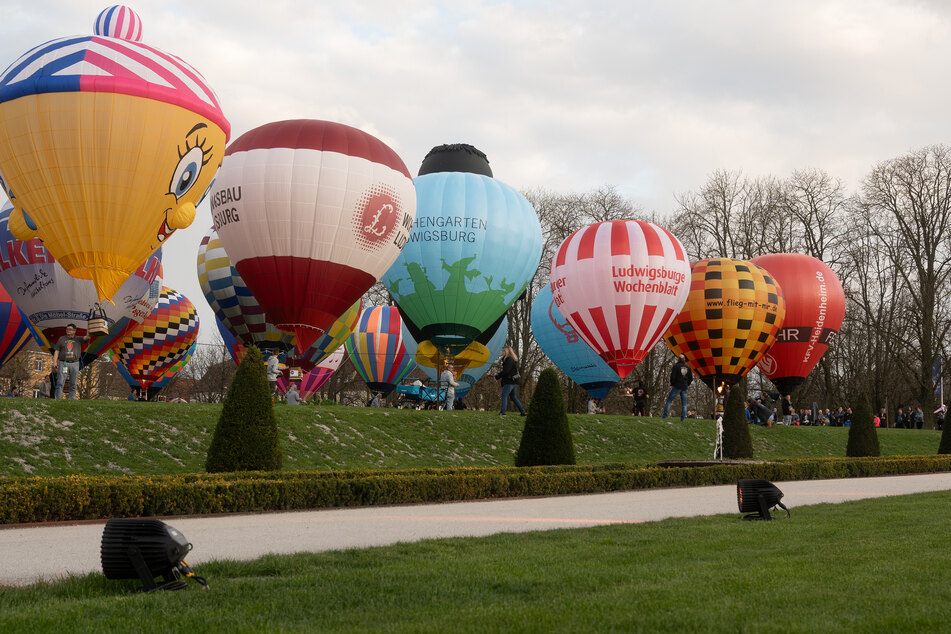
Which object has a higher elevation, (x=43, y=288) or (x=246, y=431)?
(x=43, y=288)

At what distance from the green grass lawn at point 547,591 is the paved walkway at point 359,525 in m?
0.98

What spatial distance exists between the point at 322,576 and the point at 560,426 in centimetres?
1184

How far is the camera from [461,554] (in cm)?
736

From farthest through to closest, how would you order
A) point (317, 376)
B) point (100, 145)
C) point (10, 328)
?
1. point (317, 376)
2. point (10, 328)
3. point (100, 145)

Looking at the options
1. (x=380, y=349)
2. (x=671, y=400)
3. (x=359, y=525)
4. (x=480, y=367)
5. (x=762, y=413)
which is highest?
(x=380, y=349)

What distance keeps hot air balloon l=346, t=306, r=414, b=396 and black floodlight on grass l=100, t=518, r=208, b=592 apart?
112ft

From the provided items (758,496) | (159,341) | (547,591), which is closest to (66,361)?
(758,496)

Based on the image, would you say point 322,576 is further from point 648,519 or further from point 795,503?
point 795,503

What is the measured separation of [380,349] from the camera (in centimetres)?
4084

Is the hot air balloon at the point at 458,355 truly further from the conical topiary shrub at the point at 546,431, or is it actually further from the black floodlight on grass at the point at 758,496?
the black floodlight on grass at the point at 758,496

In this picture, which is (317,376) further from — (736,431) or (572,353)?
(736,431)

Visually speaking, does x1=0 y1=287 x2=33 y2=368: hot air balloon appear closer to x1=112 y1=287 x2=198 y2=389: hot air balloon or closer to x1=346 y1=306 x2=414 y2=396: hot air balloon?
x1=112 y1=287 x2=198 y2=389: hot air balloon

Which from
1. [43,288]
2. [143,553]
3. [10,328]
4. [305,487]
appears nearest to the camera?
[143,553]

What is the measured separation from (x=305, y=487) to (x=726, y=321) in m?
20.9
